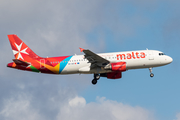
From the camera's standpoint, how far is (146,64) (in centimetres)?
6291

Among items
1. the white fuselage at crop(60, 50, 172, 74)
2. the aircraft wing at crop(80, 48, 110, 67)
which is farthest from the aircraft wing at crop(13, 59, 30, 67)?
the aircraft wing at crop(80, 48, 110, 67)

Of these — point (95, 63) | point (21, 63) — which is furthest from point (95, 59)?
point (21, 63)

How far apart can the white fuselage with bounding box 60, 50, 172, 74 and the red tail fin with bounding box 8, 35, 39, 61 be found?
8.00 metres

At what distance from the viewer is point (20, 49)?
6600 centimetres

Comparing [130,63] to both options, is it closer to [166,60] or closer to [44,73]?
[166,60]

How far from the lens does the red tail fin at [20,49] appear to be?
214ft

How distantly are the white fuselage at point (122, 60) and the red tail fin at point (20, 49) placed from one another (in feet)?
26.2

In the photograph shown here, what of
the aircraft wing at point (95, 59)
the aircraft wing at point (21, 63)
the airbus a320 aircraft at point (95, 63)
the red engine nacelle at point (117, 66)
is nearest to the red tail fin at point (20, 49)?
the airbus a320 aircraft at point (95, 63)

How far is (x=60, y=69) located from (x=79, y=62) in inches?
157

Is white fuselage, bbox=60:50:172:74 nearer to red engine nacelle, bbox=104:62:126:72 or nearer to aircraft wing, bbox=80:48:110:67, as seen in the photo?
red engine nacelle, bbox=104:62:126:72

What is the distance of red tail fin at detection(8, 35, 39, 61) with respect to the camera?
6519cm

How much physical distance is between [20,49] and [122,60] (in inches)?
835

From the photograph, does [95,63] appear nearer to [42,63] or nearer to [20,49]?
[42,63]

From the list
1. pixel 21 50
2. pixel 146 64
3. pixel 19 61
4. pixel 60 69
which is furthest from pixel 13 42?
pixel 146 64
